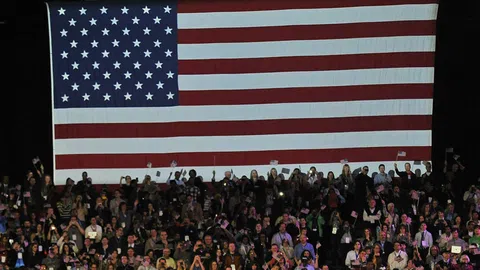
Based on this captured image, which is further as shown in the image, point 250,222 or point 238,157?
point 238,157

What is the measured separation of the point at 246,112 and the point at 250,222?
3.65 meters

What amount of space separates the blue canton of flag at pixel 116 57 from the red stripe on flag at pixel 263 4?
1.51ft

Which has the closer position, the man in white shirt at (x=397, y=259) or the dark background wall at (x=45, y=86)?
the man in white shirt at (x=397, y=259)

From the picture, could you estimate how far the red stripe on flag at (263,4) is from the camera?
1379 inches

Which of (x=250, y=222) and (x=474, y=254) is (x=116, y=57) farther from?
(x=474, y=254)

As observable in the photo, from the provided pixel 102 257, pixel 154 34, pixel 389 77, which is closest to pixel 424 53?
pixel 389 77

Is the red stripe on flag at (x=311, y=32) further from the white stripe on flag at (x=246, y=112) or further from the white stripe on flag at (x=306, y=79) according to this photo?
the white stripe on flag at (x=246, y=112)

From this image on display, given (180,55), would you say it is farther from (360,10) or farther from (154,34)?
(360,10)

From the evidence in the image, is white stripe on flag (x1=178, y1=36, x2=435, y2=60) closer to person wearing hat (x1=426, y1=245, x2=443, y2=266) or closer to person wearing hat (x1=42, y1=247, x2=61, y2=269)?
person wearing hat (x1=426, y1=245, x2=443, y2=266)

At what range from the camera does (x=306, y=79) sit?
35.1 metres

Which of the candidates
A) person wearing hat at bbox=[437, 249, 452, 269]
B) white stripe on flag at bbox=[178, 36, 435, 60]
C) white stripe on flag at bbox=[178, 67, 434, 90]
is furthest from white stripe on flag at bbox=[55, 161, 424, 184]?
person wearing hat at bbox=[437, 249, 452, 269]

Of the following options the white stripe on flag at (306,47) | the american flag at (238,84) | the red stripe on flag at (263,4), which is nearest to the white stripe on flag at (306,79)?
the american flag at (238,84)

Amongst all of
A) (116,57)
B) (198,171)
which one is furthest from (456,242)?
(116,57)

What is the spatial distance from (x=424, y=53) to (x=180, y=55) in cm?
566
